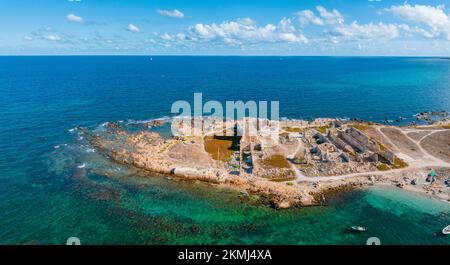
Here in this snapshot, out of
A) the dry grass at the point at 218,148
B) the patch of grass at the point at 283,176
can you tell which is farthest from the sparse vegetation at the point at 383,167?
the dry grass at the point at 218,148

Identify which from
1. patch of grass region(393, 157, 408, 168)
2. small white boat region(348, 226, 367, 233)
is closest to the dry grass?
small white boat region(348, 226, 367, 233)

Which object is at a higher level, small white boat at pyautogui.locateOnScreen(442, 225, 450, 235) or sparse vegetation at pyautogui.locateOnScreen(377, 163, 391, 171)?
sparse vegetation at pyautogui.locateOnScreen(377, 163, 391, 171)

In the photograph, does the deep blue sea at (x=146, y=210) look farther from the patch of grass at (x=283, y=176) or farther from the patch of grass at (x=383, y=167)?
the patch of grass at (x=283, y=176)

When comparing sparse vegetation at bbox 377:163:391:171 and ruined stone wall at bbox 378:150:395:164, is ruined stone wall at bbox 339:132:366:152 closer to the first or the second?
ruined stone wall at bbox 378:150:395:164
